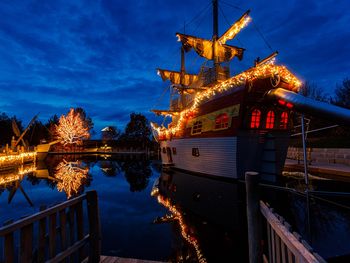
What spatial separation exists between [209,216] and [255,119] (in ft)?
23.3

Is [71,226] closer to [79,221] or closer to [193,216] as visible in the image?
[79,221]

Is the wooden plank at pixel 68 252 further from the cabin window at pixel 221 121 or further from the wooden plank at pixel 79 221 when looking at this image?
the cabin window at pixel 221 121

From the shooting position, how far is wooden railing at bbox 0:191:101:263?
2668mm

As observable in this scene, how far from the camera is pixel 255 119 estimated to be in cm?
1334

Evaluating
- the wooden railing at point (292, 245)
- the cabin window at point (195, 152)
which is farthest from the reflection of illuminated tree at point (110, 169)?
the wooden railing at point (292, 245)

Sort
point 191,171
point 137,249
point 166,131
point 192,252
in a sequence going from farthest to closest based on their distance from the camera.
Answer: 1. point 166,131
2. point 191,171
3. point 137,249
4. point 192,252

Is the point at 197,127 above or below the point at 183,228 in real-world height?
above

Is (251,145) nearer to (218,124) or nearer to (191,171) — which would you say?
(218,124)

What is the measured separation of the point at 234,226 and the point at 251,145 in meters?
→ 6.74

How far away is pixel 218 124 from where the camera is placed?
14484 millimetres

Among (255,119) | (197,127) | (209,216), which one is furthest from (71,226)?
(197,127)

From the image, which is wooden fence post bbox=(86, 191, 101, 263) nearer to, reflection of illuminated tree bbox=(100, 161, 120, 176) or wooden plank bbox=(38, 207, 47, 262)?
wooden plank bbox=(38, 207, 47, 262)

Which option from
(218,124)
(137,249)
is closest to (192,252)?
(137,249)

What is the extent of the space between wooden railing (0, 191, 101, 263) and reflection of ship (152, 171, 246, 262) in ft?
8.13
